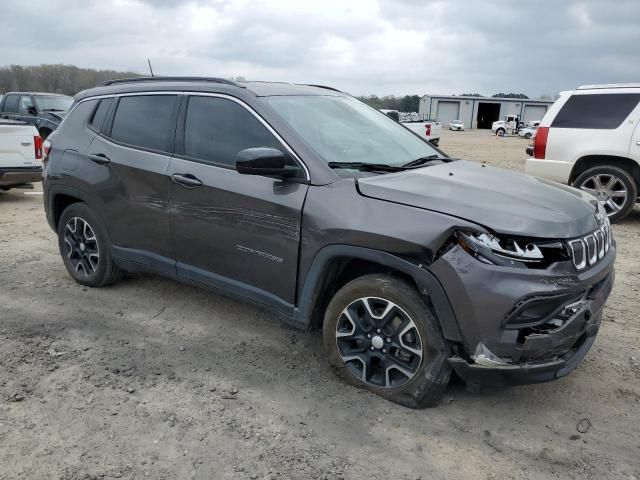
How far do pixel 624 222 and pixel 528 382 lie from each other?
6426mm

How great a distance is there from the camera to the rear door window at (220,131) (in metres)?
3.60

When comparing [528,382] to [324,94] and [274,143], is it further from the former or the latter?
[324,94]

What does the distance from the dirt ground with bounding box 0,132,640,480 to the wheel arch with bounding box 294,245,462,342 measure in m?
0.48

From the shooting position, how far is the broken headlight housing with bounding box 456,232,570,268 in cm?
272

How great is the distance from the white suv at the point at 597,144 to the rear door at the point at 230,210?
6.08 meters

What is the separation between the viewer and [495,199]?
299cm

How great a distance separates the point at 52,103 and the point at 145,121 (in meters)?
12.3

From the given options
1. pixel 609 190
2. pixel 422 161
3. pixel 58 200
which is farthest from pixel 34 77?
pixel 422 161

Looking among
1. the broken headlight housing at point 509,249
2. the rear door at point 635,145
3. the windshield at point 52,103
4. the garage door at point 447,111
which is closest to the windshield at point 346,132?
the broken headlight housing at point 509,249

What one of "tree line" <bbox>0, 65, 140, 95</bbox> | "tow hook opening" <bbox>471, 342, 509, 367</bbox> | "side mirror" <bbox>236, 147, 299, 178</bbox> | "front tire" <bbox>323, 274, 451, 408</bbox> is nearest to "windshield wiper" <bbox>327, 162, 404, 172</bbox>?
"side mirror" <bbox>236, 147, 299, 178</bbox>

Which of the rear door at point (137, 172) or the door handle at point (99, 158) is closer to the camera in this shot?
the rear door at point (137, 172)

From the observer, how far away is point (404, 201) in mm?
2982

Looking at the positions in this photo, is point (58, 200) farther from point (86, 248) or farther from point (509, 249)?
point (509, 249)

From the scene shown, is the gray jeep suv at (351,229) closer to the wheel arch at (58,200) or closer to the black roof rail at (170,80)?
the black roof rail at (170,80)
